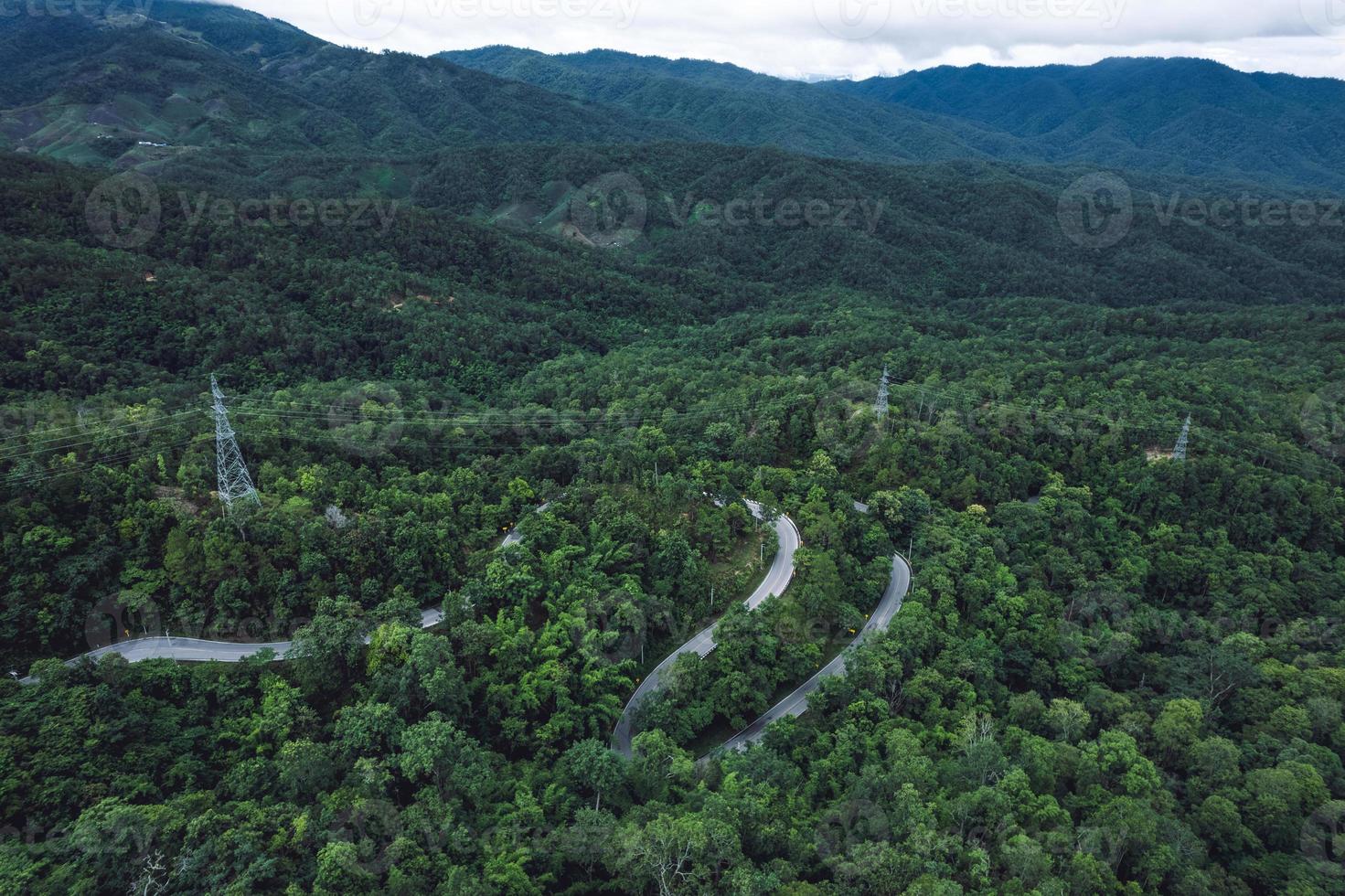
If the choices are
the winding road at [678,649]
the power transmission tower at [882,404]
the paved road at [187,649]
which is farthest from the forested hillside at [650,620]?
the power transmission tower at [882,404]

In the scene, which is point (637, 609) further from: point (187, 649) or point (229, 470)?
point (229, 470)

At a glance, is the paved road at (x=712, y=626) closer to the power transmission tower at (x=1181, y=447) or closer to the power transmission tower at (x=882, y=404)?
the power transmission tower at (x=882, y=404)

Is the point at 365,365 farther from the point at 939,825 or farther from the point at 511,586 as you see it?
the point at 939,825

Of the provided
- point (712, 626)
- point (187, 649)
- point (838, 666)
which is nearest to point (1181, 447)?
point (838, 666)

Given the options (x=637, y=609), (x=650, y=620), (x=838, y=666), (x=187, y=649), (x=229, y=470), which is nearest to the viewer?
(x=187, y=649)

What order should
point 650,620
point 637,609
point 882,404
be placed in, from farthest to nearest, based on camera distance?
point 882,404, point 650,620, point 637,609

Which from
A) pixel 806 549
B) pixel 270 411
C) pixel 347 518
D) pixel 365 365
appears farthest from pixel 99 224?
pixel 806 549

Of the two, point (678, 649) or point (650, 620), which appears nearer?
point (650, 620)
